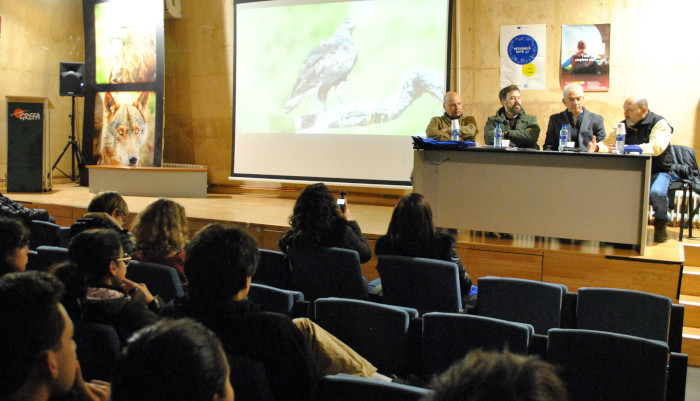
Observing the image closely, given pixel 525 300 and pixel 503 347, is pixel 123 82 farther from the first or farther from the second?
pixel 503 347

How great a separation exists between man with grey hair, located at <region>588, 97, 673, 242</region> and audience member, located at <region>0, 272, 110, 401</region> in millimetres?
4333

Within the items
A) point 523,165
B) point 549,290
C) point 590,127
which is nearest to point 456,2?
point 590,127

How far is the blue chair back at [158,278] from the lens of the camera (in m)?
3.00

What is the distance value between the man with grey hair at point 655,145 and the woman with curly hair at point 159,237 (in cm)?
332

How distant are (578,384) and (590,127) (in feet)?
12.4

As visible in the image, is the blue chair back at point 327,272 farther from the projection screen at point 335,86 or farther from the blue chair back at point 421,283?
the projection screen at point 335,86

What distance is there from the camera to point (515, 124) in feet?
18.4

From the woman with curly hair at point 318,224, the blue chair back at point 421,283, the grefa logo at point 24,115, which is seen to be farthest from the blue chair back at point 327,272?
the grefa logo at point 24,115

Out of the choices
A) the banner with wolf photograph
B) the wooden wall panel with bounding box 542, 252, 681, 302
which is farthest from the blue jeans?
the banner with wolf photograph

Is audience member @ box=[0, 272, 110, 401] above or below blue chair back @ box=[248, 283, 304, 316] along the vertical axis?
above

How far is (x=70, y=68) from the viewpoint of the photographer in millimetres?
9062

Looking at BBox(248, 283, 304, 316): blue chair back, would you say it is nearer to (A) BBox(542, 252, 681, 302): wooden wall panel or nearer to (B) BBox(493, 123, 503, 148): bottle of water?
(A) BBox(542, 252, 681, 302): wooden wall panel

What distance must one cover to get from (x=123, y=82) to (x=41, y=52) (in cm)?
152

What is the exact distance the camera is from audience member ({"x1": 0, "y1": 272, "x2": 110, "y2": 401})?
1.36m
